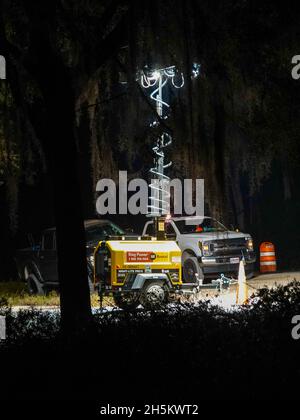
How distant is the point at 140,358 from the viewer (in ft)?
20.0

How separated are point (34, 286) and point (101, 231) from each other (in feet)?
7.87

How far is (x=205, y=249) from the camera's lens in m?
20.8

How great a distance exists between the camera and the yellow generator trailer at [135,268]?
16.7m

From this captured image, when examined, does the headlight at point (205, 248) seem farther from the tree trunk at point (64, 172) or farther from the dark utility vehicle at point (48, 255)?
the tree trunk at point (64, 172)

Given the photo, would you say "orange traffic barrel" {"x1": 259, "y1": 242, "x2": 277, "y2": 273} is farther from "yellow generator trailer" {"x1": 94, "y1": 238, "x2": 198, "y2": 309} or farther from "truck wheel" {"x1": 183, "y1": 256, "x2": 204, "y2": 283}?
"yellow generator trailer" {"x1": 94, "y1": 238, "x2": 198, "y2": 309}

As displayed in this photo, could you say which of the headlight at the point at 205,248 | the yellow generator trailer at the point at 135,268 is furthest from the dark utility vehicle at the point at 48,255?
the yellow generator trailer at the point at 135,268

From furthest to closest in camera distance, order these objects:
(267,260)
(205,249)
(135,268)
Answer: (267,260), (205,249), (135,268)

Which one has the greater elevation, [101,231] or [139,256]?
[101,231]

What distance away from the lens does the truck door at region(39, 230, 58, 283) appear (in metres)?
20.9

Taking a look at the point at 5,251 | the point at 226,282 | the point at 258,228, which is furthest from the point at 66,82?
the point at 258,228

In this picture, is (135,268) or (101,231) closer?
(135,268)

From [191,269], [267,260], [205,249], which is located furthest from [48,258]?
[267,260]

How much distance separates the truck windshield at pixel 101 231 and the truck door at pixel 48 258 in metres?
0.95

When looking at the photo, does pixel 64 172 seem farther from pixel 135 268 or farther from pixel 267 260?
pixel 267 260
